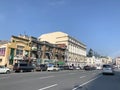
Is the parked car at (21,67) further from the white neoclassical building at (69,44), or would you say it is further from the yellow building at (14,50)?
the white neoclassical building at (69,44)

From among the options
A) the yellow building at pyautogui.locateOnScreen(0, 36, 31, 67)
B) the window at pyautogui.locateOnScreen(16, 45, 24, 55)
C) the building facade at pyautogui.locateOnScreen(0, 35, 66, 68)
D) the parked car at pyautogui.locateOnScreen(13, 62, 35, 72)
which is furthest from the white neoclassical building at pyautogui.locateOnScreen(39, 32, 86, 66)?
the parked car at pyautogui.locateOnScreen(13, 62, 35, 72)

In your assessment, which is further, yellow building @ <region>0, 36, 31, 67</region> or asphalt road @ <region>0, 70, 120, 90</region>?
yellow building @ <region>0, 36, 31, 67</region>

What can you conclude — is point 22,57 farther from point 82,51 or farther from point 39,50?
point 82,51

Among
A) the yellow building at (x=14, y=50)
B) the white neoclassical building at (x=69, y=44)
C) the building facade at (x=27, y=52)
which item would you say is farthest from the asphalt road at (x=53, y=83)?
the white neoclassical building at (x=69, y=44)

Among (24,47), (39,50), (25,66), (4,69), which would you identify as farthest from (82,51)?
(4,69)

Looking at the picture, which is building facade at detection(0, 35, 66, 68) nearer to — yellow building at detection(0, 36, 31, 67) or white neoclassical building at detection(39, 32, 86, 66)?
yellow building at detection(0, 36, 31, 67)

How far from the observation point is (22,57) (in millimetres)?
63594

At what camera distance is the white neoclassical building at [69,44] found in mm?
100863

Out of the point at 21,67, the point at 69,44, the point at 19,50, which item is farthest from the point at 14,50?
the point at 69,44

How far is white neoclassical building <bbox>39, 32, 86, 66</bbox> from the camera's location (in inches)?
3971

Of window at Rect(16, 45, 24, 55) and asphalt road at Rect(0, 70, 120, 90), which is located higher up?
window at Rect(16, 45, 24, 55)

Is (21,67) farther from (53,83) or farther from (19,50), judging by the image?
(53,83)

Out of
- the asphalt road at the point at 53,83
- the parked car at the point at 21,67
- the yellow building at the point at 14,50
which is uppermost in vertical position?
the yellow building at the point at 14,50

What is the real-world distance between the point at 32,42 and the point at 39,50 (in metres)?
5.00
